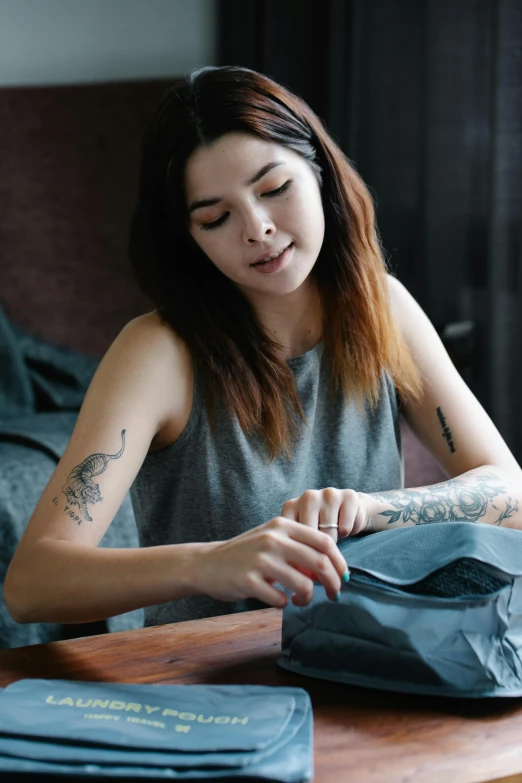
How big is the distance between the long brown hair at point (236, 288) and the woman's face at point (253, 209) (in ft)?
0.08

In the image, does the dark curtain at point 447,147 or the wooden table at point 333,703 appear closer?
the wooden table at point 333,703

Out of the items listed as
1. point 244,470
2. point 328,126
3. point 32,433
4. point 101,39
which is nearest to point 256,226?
point 244,470

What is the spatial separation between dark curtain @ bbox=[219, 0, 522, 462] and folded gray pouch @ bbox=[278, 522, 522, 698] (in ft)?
4.76

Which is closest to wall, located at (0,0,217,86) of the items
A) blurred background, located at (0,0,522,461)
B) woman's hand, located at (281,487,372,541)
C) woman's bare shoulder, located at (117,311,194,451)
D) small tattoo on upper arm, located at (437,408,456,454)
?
blurred background, located at (0,0,522,461)

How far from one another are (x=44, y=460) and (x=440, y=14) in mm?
1467

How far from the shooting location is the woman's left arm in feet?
3.78

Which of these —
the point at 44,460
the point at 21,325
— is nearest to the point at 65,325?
the point at 21,325

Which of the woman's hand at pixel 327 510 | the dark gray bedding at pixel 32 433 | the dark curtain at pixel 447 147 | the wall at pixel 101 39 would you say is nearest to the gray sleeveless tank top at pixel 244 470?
the woman's hand at pixel 327 510

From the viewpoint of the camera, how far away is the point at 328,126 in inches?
114

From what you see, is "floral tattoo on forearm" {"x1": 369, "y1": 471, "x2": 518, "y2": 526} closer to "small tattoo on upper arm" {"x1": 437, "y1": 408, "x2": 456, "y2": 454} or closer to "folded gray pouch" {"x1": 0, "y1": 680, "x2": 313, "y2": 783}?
"small tattoo on upper arm" {"x1": 437, "y1": 408, "x2": 456, "y2": 454}

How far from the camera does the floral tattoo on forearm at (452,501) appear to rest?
1.13 m

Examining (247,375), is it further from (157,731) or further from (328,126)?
(328,126)

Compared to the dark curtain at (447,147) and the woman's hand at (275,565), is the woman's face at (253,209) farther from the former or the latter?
the dark curtain at (447,147)

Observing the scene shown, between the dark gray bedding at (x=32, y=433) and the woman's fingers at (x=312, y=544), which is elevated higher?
the woman's fingers at (x=312, y=544)
